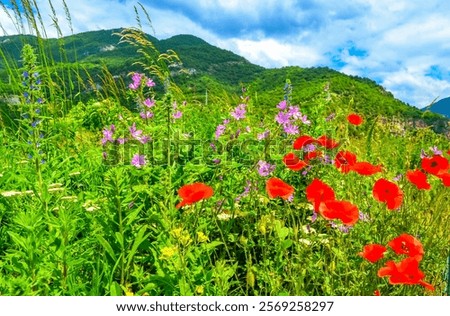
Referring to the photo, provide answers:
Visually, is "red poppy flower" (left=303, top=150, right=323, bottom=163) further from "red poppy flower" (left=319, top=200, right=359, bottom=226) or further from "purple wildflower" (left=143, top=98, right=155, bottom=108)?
"purple wildflower" (left=143, top=98, right=155, bottom=108)

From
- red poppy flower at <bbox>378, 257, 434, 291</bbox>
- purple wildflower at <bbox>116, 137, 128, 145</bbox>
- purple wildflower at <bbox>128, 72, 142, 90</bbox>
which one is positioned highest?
purple wildflower at <bbox>128, 72, 142, 90</bbox>

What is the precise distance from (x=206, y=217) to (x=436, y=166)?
1208mm

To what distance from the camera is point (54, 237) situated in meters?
2.00

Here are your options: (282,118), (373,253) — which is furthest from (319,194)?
(282,118)

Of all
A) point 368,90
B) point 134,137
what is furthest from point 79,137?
point 368,90

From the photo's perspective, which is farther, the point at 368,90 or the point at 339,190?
the point at 368,90

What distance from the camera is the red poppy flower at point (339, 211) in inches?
72.1

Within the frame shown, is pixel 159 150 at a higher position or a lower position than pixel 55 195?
higher

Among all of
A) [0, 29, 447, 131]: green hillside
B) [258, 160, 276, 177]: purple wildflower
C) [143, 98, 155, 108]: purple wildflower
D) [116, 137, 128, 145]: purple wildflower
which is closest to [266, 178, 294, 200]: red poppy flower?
[258, 160, 276, 177]: purple wildflower

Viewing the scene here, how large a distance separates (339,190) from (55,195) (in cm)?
175

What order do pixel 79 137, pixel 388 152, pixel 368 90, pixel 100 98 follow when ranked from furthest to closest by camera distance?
pixel 368 90, pixel 100 98, pixel 388 152, pixel 79 137

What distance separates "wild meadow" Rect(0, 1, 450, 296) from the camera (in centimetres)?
194

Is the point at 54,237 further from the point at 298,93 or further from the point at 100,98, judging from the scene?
the point at 298,93

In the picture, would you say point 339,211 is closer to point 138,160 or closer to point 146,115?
point 138,160
